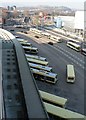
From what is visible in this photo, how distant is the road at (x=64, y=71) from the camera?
12989mm

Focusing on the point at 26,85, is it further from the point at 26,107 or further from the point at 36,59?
the point at 36,59

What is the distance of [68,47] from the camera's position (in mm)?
25328

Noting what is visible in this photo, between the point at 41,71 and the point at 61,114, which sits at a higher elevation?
the point at 41,71

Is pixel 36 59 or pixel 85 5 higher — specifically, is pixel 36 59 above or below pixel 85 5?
below

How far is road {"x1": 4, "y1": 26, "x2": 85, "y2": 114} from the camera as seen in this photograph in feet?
42.6

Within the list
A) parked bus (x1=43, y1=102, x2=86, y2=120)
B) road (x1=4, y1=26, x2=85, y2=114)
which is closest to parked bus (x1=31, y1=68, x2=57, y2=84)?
road (x1=4, y1=26, x2=85, y2=114)

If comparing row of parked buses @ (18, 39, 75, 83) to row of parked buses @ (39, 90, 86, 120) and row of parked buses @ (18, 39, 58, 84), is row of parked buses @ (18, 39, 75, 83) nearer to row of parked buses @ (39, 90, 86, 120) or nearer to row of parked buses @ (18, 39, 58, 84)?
row of parked buses @ (18, 39, 58, 84)

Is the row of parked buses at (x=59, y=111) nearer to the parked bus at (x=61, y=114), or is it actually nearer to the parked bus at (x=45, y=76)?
the parked bus at (x=61, y=114)

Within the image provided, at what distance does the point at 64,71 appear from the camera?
17.3 metres

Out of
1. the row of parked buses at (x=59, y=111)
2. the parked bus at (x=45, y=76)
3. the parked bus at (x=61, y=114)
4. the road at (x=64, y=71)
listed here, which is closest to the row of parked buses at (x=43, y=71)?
the parked bus at (x=45, y=76)

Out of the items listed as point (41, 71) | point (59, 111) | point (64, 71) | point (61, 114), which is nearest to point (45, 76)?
point (41, 71)

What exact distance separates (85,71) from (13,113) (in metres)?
10.1

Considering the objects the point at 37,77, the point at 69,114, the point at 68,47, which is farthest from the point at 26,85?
the point at 68,47

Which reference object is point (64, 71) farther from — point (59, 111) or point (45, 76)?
point (59, 111)
